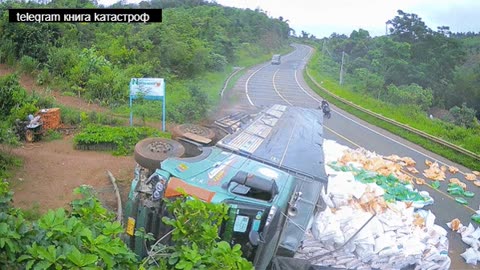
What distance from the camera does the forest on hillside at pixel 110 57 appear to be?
17.0m

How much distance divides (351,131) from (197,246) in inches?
642

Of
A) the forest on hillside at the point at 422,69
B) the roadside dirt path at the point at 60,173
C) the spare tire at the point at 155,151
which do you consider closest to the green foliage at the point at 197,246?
the spare tire at the point at 155,151

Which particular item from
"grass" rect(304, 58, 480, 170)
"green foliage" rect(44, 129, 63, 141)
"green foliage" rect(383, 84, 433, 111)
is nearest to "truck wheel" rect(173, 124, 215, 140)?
"green foliage" rect(44, 129, 63, 141)

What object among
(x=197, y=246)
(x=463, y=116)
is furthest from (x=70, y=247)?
(x=463, y=116)

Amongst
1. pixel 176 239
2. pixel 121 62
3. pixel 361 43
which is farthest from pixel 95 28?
pixel 361 43

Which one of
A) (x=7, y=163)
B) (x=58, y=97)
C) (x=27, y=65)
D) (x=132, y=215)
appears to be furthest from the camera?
(x=27, y=65)

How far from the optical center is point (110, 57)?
2136 centimetres

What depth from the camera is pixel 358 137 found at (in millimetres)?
17562

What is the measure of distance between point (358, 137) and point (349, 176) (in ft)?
29.6

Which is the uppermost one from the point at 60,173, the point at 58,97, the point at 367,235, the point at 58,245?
the point at 58,245

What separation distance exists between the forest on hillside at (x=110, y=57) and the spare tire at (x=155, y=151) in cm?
690

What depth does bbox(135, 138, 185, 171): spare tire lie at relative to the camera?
7.33m

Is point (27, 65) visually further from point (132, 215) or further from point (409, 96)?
point (409, 96)

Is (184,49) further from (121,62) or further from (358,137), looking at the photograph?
(358,137)
